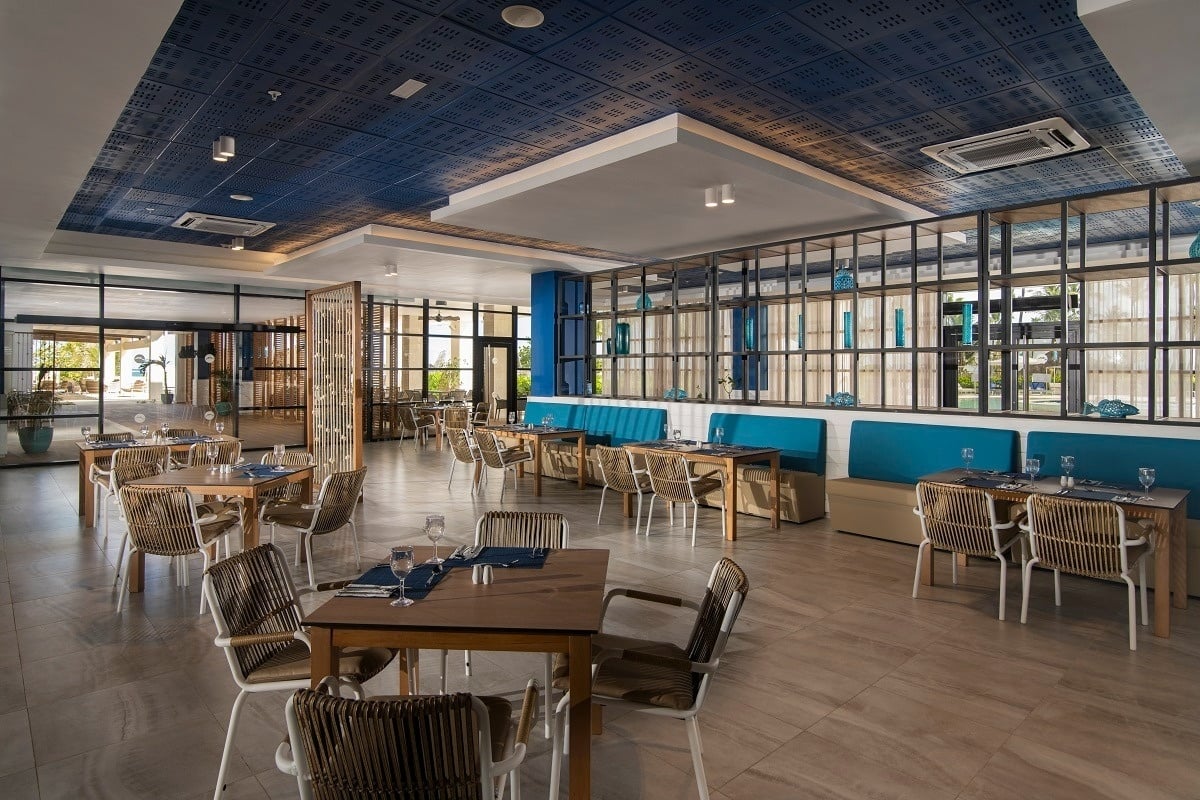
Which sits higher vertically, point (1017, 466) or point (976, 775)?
point (1017, 466)

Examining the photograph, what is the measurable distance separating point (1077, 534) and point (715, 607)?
9.49 feet

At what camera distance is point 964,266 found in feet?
37.8

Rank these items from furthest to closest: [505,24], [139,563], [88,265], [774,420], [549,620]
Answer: [88,265], [774,420], [139,563], [505,24], [549,620]

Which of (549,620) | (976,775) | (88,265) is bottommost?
(976,775)

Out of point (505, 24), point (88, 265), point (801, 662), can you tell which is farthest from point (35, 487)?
point (801, 662)

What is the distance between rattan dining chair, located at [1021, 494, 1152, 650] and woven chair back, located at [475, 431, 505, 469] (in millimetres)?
5868

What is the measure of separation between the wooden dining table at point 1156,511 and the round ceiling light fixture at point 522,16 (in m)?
4.14

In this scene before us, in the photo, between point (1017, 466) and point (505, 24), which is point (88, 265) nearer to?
point (505, 24)

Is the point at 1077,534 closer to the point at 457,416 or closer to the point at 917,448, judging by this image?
the point at 917,448

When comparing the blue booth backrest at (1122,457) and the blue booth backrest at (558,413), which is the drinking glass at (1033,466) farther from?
the blue booth backrest at (558,413)

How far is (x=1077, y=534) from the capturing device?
4.35m

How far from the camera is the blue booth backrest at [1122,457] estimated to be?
17.8 ft

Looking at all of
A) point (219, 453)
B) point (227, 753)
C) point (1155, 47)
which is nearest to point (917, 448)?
point (1155, 47)

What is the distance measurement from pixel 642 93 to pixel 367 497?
5.99 m
